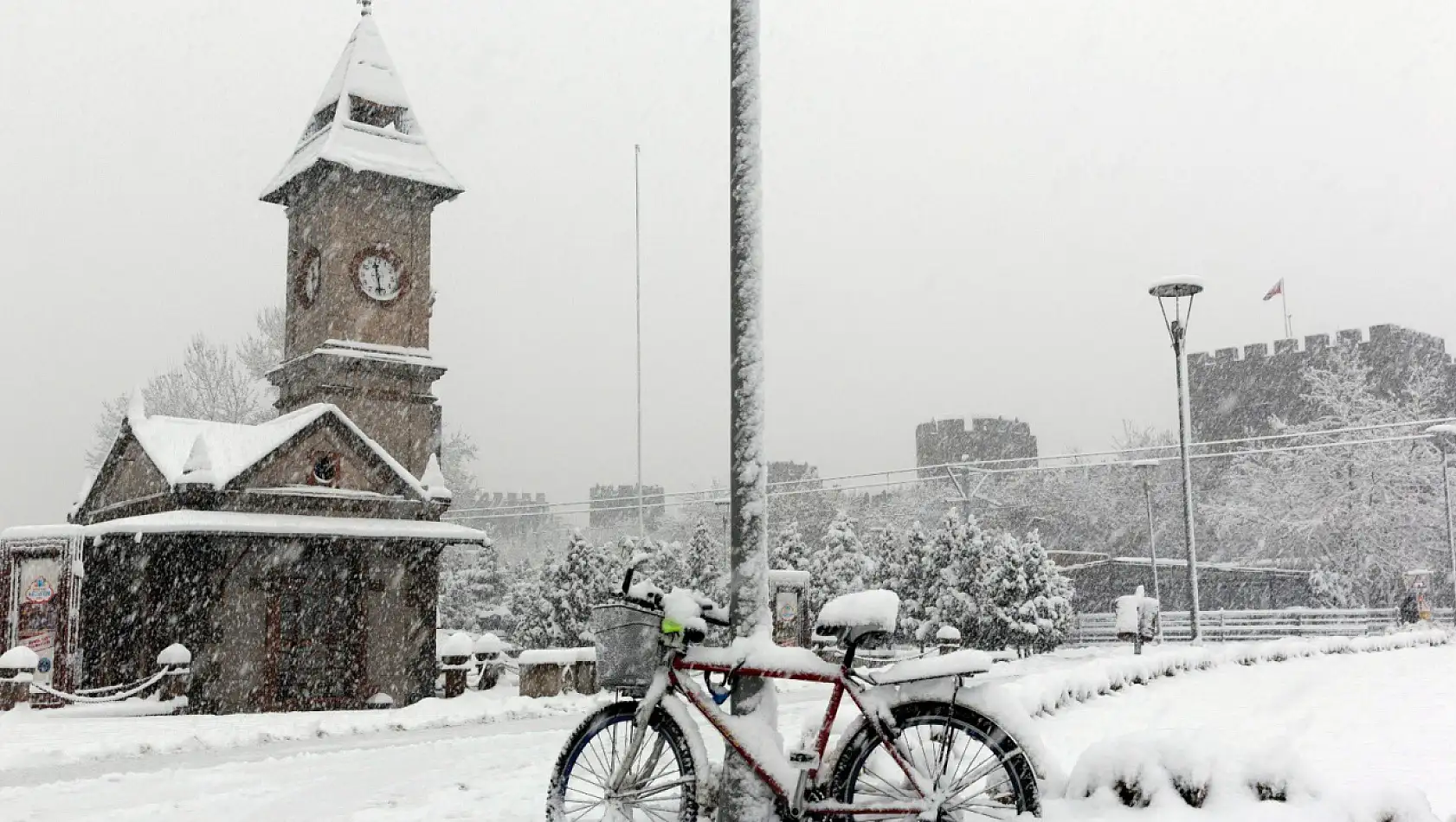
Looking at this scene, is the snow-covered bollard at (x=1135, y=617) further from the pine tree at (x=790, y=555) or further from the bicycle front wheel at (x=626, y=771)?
the bicycle front wheel at (x=626, y=771)

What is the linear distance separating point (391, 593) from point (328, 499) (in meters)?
2.42

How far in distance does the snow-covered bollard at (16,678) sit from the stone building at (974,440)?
61.8 metres

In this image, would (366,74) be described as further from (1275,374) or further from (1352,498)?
(1275,374)

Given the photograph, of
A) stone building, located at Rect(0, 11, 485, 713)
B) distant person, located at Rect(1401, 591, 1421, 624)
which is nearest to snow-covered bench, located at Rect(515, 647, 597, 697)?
stone building, located at Rect(0, 11, 485, 713)

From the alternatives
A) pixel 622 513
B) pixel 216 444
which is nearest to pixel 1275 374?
pixel 622 513

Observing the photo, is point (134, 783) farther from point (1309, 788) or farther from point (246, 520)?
point (246, 520)

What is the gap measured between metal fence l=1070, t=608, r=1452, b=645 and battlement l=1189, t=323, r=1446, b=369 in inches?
671

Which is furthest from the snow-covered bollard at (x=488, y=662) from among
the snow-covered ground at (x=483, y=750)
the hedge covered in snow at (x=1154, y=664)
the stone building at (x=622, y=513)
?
the stone building at (x=622, y=513)

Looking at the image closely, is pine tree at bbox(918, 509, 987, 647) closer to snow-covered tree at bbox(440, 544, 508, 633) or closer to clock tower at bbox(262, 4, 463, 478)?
clock tower at bbox(262, 4, 463, 478)

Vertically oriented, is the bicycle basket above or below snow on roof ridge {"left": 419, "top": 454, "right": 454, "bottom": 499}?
below

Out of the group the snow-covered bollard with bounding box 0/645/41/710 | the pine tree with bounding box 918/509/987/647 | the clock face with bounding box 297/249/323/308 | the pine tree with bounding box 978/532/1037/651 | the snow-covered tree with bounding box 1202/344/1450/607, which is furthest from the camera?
the snow-covered tree with bounding box 1202/344/1450/607

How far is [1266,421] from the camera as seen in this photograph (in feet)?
215

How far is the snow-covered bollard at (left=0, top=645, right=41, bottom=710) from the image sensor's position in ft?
66.7

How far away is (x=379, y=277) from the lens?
28.6 metres
